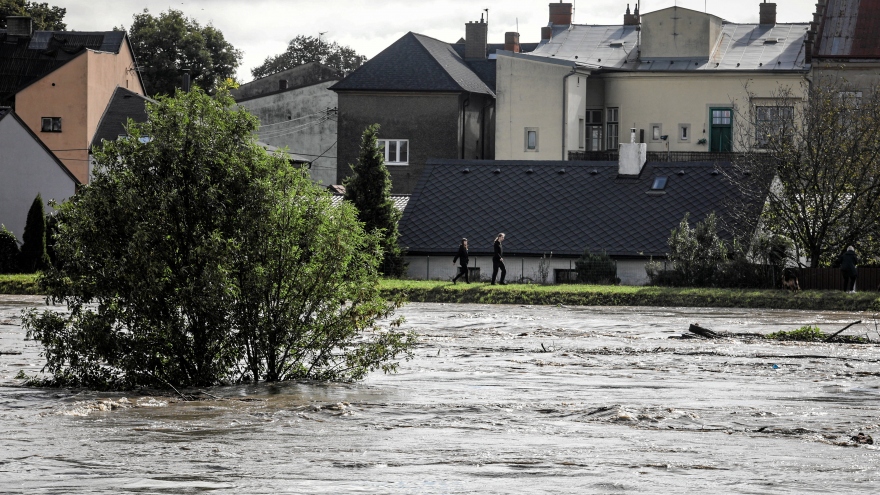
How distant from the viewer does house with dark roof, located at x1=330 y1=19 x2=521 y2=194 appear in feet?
223

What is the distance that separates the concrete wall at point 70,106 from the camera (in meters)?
65.4

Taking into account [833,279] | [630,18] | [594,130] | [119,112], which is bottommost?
[833,279]

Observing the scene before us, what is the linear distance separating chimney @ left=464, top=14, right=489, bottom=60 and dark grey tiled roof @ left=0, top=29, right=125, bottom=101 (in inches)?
751

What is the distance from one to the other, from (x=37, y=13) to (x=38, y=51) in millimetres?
11473

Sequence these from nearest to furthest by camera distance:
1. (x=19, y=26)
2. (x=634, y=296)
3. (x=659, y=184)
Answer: (x=634, y=296) < (x=659, y=184) < (x=19, y=26)

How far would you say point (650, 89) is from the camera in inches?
2648

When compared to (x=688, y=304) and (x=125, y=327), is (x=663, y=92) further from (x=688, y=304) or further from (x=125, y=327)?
(x=125, y=327)

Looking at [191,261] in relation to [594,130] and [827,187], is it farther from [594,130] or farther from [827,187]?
[594,130]

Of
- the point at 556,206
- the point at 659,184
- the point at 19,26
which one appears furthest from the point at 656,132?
the point at 19,26

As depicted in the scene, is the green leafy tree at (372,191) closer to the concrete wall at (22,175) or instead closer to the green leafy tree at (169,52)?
the concrete wall at (22,175)

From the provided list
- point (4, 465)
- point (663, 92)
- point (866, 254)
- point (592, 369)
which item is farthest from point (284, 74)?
point (4, 465)

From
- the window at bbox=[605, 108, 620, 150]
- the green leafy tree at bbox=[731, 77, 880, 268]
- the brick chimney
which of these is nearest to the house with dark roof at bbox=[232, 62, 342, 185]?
the window at bbox=[605, 108, 620, 150]

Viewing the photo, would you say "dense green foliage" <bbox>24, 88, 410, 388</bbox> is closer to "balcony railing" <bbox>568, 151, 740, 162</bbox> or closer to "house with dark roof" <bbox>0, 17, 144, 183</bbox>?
"balcony railing" <bbox>568, 151, 740, 162</bbox>

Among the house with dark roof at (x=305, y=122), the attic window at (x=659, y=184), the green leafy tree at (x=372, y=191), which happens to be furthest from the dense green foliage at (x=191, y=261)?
the house with dark roof at (x=305, y=122)
